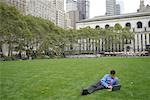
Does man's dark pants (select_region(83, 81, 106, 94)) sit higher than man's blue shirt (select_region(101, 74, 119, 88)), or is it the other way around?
man's blue shirt (select_region(101, 74, 119, 88))

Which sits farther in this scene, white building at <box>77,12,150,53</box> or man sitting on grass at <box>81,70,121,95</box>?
white building at <box>77,12,150,53</box>

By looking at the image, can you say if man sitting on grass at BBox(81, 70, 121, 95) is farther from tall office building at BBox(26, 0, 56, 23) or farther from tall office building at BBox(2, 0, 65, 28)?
tall office building at BBox(26, 0, 56, 23)

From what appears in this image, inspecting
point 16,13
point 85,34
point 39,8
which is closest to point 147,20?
point 85,34

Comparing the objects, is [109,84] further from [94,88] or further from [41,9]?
[41,9]

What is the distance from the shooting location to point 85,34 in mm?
83938

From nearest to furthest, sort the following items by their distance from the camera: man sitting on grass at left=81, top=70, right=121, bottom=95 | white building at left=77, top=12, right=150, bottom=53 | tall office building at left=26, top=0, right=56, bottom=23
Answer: man sitting on grass at left=81, top=70, right=121, bottom=95 < white building at left=77, top=12, right=150, bottom=53 < tall office building at left=26, top=0, right=56, bottom=23

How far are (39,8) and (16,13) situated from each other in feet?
286

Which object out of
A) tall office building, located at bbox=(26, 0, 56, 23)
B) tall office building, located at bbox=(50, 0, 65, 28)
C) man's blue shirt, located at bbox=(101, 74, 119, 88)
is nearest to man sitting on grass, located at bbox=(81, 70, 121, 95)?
man's blue shirt, located at bbox=(101, 74, 119, 88)

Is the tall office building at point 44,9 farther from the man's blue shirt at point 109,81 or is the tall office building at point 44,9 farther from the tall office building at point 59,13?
the man's blue shirt at point 109,81

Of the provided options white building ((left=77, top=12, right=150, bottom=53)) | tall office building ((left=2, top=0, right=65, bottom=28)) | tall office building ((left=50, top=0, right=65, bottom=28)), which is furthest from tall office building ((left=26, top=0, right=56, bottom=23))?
white building ((left=77, top=12, right=150, bottom=53))

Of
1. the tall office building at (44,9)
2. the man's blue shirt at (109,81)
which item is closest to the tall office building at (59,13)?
the tall office building at (44,9)

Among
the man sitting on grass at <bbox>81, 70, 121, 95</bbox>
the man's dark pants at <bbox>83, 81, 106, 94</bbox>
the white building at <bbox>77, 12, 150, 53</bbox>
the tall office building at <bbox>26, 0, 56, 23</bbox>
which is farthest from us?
the tall office building at <bbox>26, 0, 56, 23</bbox>

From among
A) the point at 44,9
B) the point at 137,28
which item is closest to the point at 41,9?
the point at 44,9

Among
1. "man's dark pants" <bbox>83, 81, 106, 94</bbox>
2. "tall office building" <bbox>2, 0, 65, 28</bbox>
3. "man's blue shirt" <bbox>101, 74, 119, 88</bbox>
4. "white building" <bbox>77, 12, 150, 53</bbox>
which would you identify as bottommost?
"man's dark pants" <bbox>83, 81, 106, 94</bbox>
